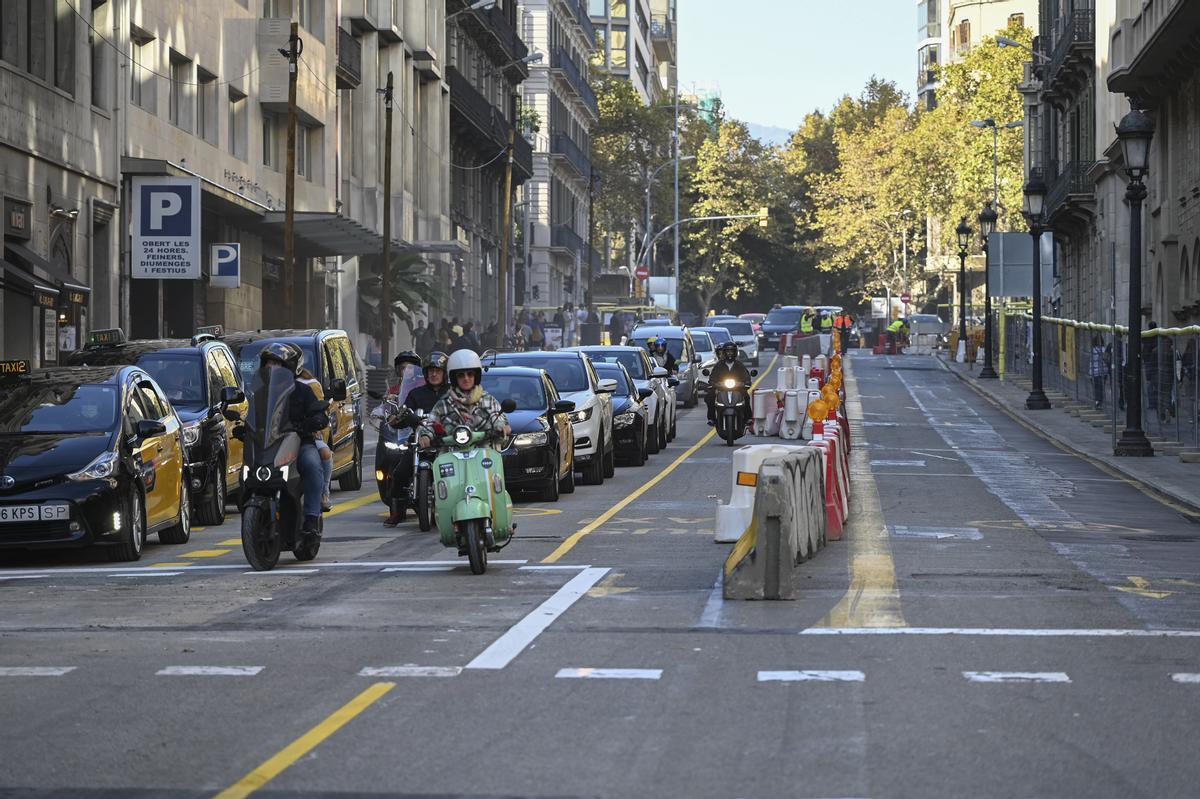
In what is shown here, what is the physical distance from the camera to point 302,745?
849 cm

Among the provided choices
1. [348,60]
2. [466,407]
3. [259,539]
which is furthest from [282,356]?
[348,60]

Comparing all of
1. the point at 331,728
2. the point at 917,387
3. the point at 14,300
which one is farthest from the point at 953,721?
the point at 917,387

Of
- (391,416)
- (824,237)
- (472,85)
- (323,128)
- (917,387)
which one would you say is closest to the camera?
(391,416)

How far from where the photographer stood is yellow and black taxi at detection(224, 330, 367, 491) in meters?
25.2

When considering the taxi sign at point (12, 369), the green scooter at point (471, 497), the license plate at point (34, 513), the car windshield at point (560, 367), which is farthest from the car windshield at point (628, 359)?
the green scooter at point (471, 497)

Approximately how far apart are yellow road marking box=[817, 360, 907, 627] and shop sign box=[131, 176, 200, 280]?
14299 millimetres

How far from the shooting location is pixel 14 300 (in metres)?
32.3

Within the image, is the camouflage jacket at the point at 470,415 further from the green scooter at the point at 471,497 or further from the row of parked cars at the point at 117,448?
the row of parked cars at the point at 117,448

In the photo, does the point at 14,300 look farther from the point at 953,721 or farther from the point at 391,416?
the point at 953,721

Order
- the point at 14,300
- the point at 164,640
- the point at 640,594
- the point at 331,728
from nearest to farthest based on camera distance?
the point at 331,728
the point at 164,640
the point at 640,594
the point at 14,300

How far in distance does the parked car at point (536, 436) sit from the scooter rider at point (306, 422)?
5799 mm

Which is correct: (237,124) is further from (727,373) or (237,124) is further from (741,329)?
(741,329)

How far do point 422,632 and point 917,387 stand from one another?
1878 inches

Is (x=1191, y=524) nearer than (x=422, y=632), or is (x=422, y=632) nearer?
(x=422, y=632)
